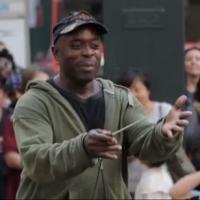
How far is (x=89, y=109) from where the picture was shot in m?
4.38

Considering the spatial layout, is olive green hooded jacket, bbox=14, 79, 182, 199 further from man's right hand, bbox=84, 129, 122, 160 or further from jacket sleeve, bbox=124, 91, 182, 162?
man's right hand, bbox=84, 129, 122, 160

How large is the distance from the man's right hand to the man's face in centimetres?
48

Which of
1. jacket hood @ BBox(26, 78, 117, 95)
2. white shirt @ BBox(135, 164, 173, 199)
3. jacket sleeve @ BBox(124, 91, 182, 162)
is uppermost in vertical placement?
jacket hood @ BBox(26, 78, 117, 95)

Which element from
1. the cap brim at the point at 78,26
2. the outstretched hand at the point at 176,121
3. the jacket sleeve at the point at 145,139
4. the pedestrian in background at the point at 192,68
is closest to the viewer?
the outstretched hand at the point at 176,121

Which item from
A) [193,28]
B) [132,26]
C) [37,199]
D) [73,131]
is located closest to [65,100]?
[73,131]

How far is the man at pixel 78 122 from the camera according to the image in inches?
165

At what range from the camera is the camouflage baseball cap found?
4.26 meters

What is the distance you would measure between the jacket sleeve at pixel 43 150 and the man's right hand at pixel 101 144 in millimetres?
75

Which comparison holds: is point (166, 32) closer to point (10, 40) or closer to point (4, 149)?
point (4, 149)

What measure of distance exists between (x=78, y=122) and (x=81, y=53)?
34 cm

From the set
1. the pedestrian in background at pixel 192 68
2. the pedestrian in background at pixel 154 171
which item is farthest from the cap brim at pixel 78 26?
the pedestrian in background at pixel 192 68

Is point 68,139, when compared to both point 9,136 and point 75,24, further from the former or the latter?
point 9,136

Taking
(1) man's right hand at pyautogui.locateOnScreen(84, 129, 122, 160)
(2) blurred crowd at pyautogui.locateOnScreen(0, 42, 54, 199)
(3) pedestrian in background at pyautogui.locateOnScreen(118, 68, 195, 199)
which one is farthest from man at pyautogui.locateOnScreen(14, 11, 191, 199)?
(2) blurred crowd at pyautogui.locateOnScreen(0, 42, 54, 199)

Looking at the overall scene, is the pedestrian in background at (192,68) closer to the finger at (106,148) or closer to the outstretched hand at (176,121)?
the outstretched hand at (176,121)
